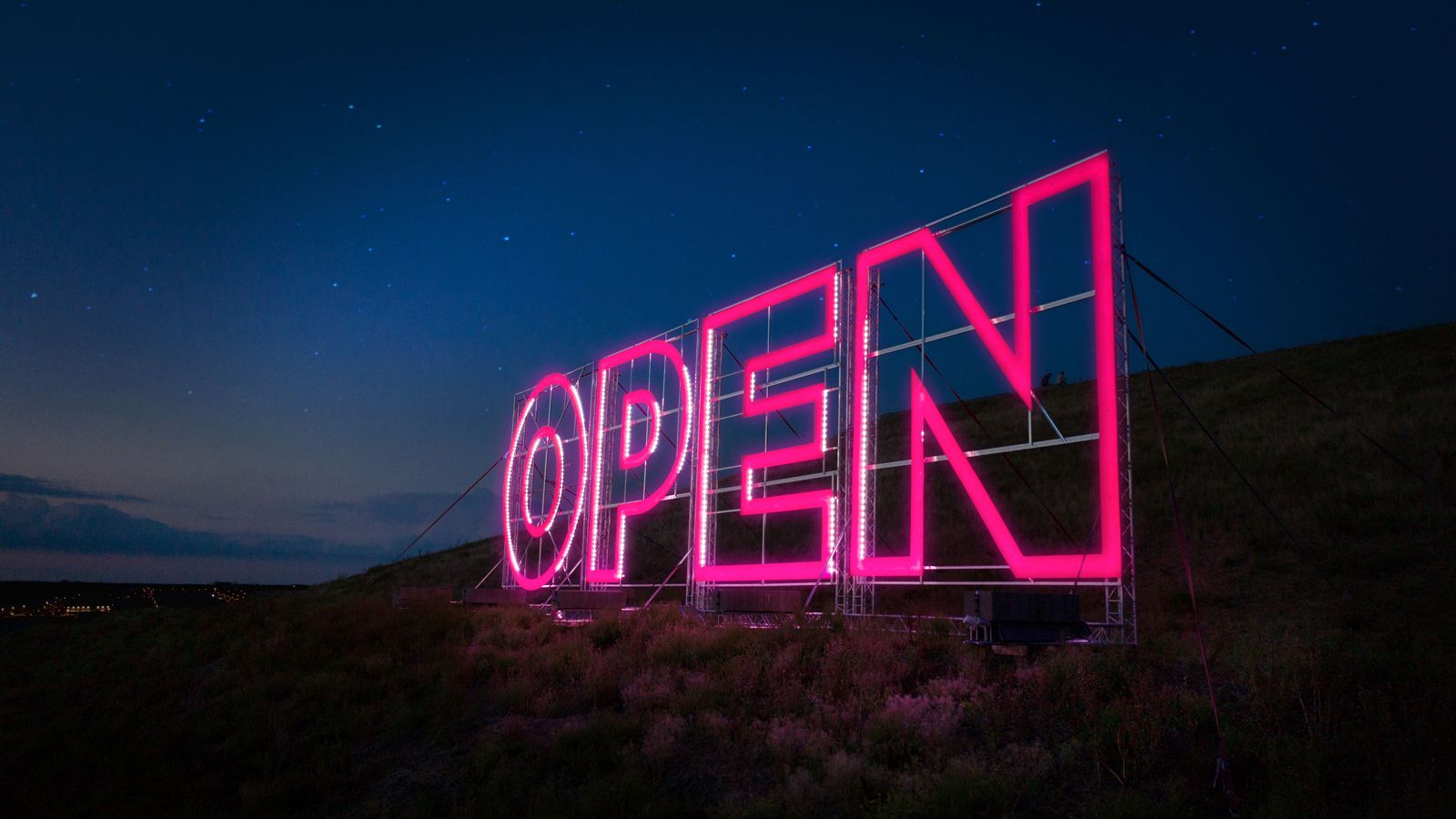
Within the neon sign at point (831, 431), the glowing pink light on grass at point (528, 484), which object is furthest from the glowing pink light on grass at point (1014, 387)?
the glowing pink light on grass at point (528, 484)

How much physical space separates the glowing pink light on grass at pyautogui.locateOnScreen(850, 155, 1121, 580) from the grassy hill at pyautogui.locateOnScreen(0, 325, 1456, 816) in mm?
1398

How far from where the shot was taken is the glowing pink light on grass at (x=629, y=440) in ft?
59.1

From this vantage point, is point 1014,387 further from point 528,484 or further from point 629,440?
point 528,484

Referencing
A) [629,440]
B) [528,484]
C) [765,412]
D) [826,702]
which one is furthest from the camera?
[528,484]

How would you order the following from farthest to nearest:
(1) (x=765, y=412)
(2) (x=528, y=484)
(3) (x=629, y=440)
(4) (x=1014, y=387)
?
(2) (x=528, y=484), (3) (x=629, y=440), (1) (x=765, y=412), (4) (x=1014, y=387)

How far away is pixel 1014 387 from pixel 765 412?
5714mm

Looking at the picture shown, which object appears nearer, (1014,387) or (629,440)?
(1014,387)

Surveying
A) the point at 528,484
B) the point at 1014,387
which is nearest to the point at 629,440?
the point at 528,484

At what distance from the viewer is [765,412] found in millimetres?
16688

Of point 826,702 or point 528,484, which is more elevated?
point 528,484

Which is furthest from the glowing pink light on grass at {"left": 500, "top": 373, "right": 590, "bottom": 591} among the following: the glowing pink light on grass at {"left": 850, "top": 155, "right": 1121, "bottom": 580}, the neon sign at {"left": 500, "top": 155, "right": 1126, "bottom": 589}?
the glowing pink light on grass at {"left": 850, "top": 155, "right": 1121, "bottom": 580}

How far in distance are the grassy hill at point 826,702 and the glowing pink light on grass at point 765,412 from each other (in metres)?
2.21

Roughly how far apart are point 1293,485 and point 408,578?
3173 centimetres

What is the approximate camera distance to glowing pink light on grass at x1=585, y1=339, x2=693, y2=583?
709 inches
